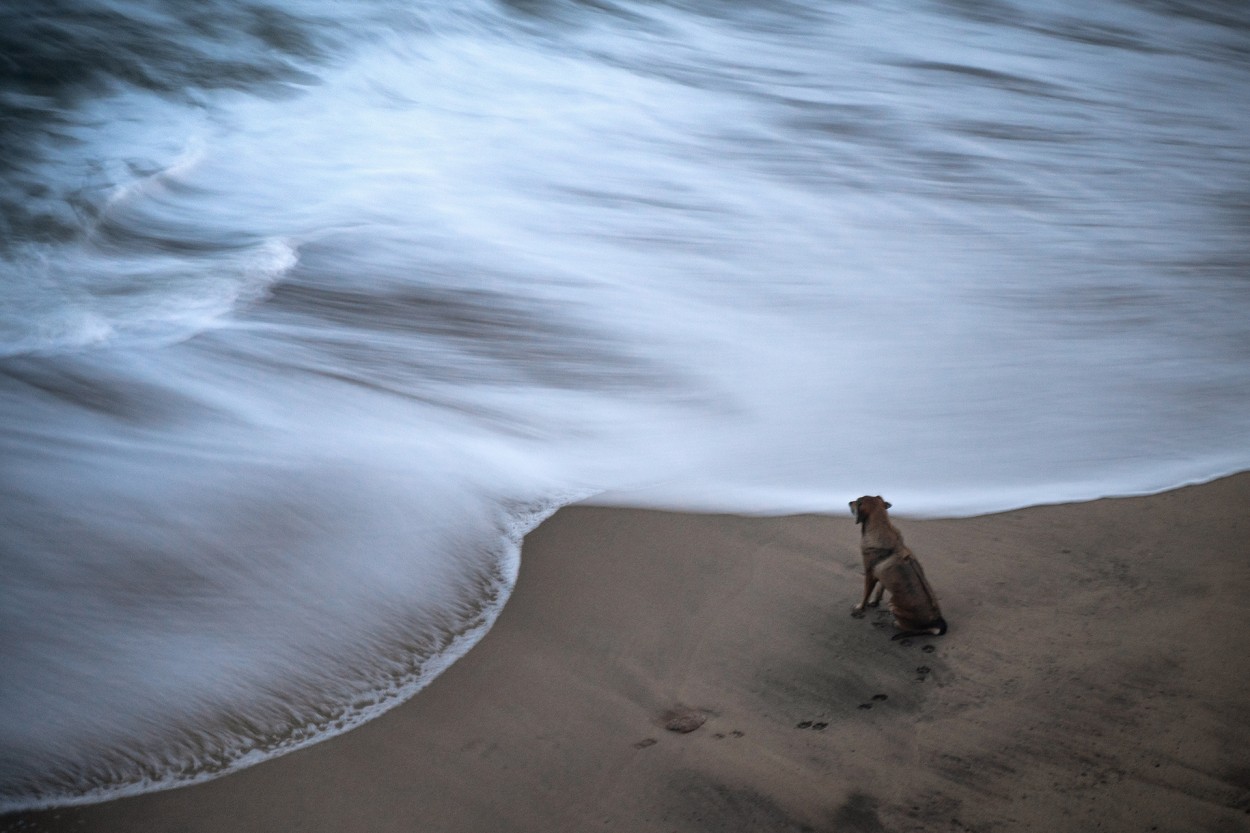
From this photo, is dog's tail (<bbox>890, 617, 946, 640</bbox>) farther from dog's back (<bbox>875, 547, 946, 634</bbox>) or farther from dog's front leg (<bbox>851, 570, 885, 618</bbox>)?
dog's front leg (<bbox>851, 570, 885, 618</bbox>)

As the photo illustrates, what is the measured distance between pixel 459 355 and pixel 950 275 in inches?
95.1

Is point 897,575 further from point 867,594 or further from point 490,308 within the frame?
point 490,308

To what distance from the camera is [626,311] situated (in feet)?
14.1

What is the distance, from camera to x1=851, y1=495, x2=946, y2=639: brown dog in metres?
2.21

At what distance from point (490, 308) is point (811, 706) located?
2.69m

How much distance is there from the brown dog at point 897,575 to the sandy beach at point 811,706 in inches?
1.9

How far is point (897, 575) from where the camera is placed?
2209 mm

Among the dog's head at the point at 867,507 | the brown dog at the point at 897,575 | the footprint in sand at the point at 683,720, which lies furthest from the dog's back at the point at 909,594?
the footprint in sand at the point at 683,720

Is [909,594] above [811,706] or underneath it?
above

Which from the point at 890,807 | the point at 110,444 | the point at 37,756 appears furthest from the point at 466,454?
the point at 890,807

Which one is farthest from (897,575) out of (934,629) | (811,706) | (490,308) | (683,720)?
(490,308)

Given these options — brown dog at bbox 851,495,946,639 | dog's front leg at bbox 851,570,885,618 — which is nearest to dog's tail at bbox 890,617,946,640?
brown dog at bbox 851,495,946,639

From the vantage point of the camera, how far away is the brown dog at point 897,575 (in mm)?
2213

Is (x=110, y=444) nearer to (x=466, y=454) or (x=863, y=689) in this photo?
(x=466, y=454)
